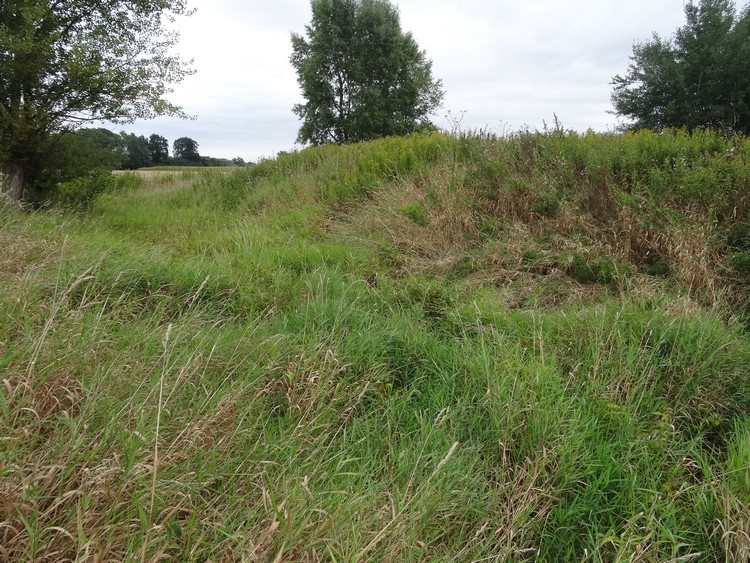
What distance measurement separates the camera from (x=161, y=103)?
904 centimetres

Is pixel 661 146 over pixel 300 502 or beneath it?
over

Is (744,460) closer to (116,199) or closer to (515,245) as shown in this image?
(515,245)

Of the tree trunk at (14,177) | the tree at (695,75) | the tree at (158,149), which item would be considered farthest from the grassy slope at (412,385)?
the tree at (158,149)

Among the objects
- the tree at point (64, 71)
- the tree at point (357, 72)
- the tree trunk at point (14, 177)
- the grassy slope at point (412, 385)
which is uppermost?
the tree at point (357, 72)

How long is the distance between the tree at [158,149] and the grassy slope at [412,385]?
106 ft

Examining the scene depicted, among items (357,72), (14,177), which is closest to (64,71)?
(14,177)

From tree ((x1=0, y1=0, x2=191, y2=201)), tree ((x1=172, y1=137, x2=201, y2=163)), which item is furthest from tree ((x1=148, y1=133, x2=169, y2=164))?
tree ((x1=0, y1=0, x2=191, y2=201))

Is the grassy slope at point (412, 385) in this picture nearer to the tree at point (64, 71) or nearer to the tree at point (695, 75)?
the tree at point (64, 71)

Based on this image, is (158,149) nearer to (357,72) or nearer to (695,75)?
(357,72)

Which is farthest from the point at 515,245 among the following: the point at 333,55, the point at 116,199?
the point at 333,55

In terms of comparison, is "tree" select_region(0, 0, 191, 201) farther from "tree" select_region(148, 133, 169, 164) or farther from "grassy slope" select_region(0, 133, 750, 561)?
"tree" select_region(148, 133, 169, 164)

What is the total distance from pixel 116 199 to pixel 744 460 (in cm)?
1179

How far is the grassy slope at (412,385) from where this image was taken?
1.42 meters

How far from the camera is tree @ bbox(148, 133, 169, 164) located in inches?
1309
